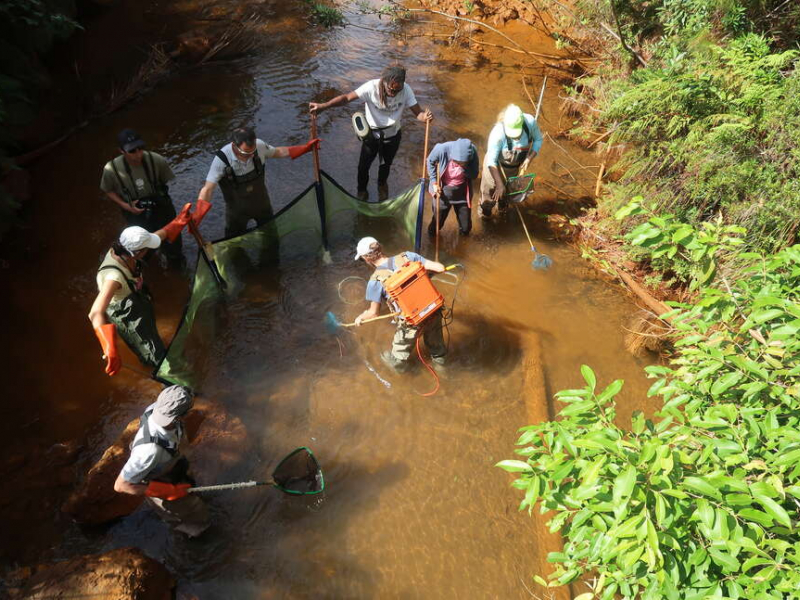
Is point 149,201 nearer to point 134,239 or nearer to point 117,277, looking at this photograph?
point 134,239

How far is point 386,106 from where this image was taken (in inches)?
253

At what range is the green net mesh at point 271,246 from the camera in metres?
5.10

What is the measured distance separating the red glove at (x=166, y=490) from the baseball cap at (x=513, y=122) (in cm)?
556

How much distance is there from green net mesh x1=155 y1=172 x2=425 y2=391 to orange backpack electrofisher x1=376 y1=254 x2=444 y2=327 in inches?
68.6

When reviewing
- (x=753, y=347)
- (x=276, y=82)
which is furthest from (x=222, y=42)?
(x=753, y=347)

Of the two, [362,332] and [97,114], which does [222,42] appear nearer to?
[97,114]

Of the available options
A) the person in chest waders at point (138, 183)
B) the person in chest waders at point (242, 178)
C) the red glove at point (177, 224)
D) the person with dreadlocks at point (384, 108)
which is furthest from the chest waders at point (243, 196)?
the person with dreadlocks at point (384, 108)

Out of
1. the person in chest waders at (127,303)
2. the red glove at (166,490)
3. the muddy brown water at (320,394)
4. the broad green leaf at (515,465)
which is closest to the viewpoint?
the broad green leaf at (515,465)

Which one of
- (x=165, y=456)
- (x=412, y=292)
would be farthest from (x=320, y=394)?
(x=165, y=456)

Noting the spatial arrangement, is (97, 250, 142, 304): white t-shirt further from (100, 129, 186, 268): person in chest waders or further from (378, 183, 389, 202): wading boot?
(378, 183, 389, 202): wading boot

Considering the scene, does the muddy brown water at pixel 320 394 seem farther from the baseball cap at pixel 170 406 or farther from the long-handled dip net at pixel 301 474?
the baseball cap at pixel 170 406

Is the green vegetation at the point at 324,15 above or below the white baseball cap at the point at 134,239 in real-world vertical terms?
above

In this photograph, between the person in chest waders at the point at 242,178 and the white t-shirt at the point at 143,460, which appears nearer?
the white t-shirt at the point at 143,460

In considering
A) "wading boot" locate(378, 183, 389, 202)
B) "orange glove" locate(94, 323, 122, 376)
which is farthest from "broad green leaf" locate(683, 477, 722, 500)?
"wading boot" locate(378, 183, 389, 202)
